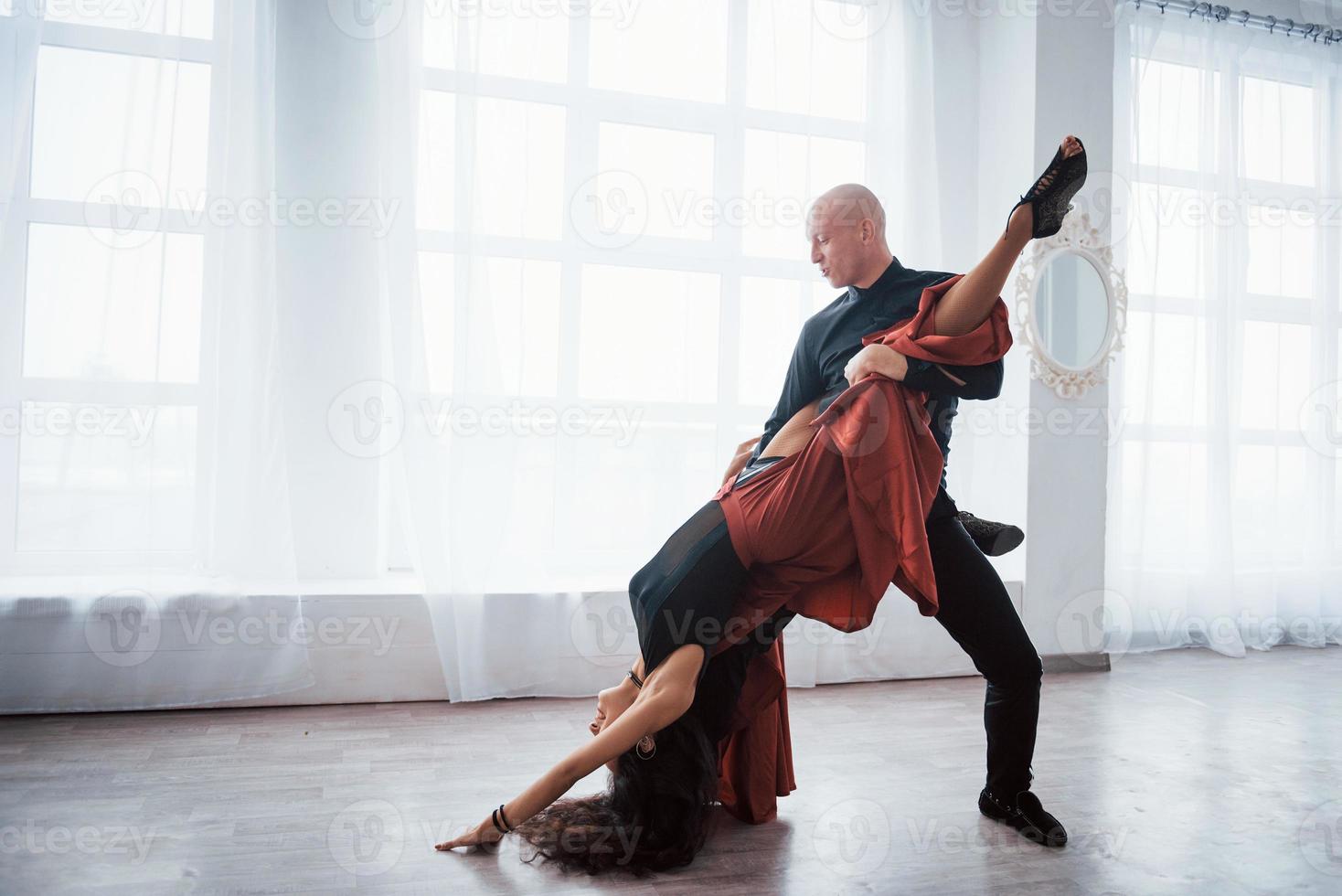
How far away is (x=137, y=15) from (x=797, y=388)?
8.30ft

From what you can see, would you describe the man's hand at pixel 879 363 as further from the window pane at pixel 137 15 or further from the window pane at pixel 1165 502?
the window pane at pixel 1165 502

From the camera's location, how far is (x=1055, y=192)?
1868mm

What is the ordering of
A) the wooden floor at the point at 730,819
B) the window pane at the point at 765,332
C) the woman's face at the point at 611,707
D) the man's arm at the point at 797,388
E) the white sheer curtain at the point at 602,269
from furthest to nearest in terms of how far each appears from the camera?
the window pane at the point at 765,332 < the white sheer curtain at the point at 602,269 < the man's arm at the point at 797,388 < the woman's face at the point at 611,707 < the wooden floor at the point at 730,819

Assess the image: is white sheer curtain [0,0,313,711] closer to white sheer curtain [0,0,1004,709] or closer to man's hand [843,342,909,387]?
white sheer curtain [0,0,1004,709]

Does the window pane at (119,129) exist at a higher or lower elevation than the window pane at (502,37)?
lower

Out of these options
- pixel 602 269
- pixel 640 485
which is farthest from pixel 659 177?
pixel 640 485

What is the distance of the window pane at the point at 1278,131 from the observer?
4.77 m

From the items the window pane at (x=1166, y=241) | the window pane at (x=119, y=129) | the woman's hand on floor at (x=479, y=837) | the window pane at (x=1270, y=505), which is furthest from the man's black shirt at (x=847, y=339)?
the window pane at (x=1270, y=505)

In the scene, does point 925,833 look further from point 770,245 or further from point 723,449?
point 770,245

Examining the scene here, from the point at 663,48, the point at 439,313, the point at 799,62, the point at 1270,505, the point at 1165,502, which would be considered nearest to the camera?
the point at 439,313

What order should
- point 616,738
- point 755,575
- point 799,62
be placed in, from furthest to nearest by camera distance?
point 799,62 < point 755,575 < point 616,738

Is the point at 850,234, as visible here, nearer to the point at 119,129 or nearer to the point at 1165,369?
the point at 119,129

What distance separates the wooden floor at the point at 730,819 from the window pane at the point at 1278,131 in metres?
2.69

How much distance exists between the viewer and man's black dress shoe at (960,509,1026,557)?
2.32 m
